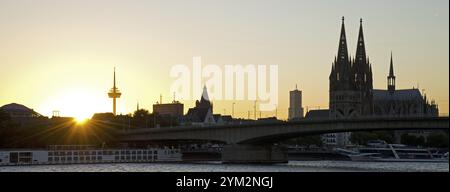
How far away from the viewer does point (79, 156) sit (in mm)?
74875

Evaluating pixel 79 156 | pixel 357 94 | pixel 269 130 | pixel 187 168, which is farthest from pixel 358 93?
pixel 187 168

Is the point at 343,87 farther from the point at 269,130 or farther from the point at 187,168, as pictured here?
the point at 187,168

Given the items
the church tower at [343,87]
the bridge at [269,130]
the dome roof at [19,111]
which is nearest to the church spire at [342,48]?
the church tower at [343,87]

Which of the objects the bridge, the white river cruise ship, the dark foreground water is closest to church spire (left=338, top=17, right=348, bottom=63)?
the bridge

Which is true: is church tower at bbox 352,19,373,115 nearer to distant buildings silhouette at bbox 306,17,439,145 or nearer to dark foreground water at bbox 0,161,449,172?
distant buildings silhouette at bbox 306,17,439,145

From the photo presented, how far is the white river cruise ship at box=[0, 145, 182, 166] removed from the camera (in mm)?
68812

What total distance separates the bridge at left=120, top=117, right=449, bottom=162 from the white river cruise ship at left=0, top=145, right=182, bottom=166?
8.76 ft

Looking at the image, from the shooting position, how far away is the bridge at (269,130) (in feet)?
215

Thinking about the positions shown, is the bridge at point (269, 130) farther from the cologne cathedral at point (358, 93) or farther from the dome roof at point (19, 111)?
the cologne cathedral at point (358, 93)

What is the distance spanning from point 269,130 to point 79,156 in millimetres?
16661

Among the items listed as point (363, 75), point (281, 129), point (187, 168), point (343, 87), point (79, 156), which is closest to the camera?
point (187, 168)
